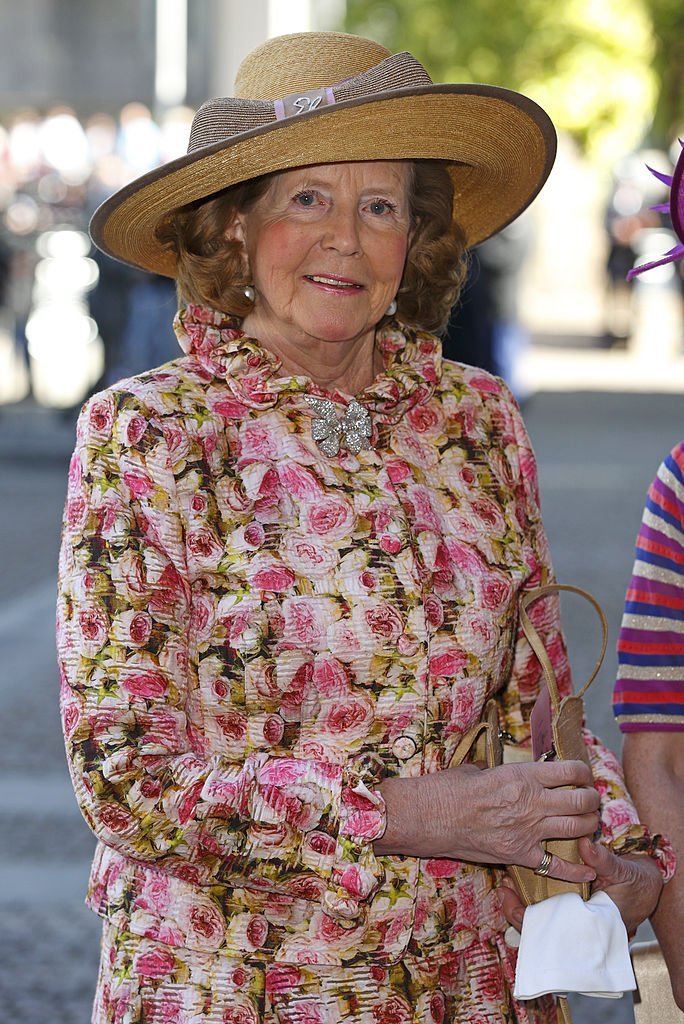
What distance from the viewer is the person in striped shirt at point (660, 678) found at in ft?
→ 8.74

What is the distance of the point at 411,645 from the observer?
8.16ft

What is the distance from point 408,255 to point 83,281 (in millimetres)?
12317

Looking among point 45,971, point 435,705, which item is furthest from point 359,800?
point 45,971

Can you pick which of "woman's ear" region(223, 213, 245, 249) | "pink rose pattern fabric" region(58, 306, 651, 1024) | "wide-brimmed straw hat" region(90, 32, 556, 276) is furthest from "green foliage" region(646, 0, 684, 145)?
"pink rose pattern fabric" region(58, 306, 651, 1024)

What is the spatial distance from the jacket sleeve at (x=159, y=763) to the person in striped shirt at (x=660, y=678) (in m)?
0.54

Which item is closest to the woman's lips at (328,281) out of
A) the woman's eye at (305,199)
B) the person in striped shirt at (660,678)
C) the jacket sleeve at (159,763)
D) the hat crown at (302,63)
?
the woman's eye at (305,199)

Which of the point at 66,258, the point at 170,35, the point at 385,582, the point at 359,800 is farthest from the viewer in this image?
the point at 170,35

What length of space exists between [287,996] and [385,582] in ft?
1.90

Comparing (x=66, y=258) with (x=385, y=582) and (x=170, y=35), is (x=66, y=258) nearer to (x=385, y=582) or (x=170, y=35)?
(x=385, y=582)

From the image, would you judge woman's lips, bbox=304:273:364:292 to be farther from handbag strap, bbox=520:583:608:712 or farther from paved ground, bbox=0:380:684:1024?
paved ground, bbox=0:380:684:1024

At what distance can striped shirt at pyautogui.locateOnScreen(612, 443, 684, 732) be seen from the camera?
267cm

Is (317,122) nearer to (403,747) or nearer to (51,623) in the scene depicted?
(403,747)

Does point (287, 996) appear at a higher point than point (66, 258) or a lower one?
lower

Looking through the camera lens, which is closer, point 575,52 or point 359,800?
point 359,800
